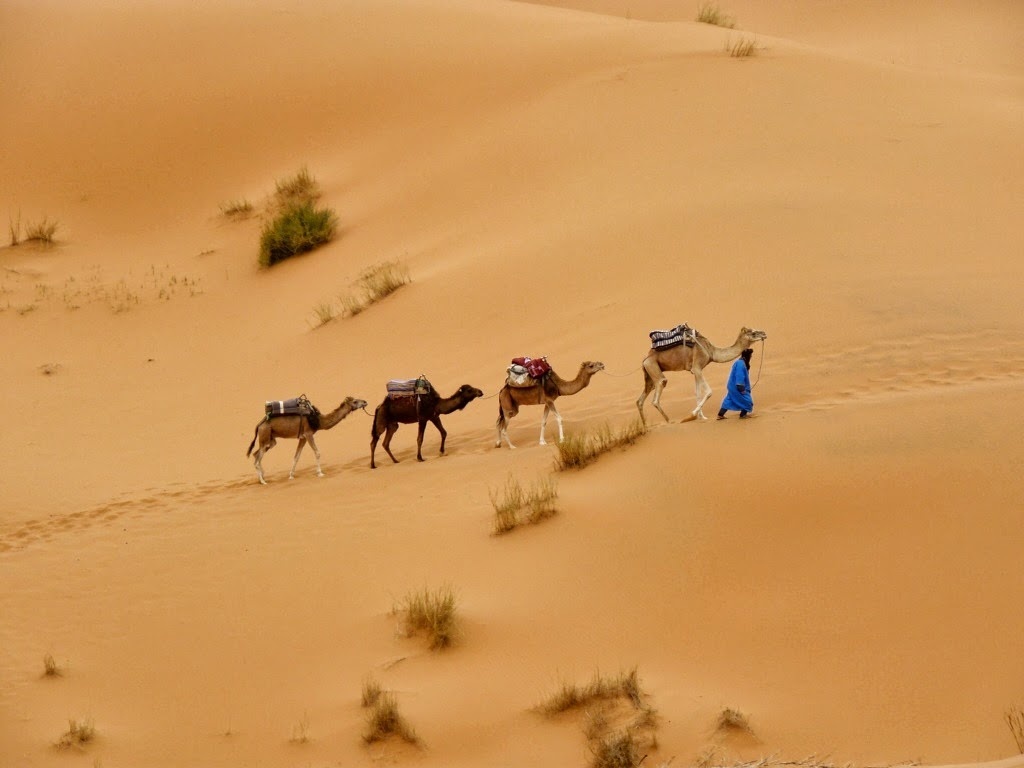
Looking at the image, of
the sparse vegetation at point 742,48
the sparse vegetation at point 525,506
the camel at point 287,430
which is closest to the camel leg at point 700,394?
the sparse vegetation at point 525,506

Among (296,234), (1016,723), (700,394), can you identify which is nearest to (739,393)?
(700,394)

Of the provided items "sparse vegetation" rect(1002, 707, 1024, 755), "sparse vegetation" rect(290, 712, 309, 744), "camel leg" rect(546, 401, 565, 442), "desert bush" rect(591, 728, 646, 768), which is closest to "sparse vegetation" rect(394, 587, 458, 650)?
"sparse vegetation" rect(290, 712, 309, 744)

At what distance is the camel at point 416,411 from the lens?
560 inches

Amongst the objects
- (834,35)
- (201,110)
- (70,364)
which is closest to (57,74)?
(201,110)

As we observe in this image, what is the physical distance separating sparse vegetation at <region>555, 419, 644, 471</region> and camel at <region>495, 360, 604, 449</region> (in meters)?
1.22

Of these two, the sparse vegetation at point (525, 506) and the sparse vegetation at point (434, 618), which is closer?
the sparse vegetation at point (434, 618)

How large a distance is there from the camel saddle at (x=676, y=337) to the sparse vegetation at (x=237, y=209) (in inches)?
539

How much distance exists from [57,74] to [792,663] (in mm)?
26479

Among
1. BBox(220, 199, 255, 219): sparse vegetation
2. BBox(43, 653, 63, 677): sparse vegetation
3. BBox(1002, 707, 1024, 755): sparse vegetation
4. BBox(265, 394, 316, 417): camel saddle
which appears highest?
BBox(220, 199, 255, 219): sparse vegetation

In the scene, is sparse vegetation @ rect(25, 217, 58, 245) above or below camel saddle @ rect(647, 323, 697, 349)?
above

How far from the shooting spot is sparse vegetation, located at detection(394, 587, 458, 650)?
32.6ft

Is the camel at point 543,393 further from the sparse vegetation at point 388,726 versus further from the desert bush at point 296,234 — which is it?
the desert bush at point 296,234

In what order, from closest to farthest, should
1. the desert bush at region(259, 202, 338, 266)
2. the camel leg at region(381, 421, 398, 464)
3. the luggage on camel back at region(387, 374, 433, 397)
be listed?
1. the luggage on camel back at region(387, 374, 433, 397)
2. the camel leg at region(381, 421, 398, 464)
3. the desert bush at region(259, 202, 338, 266)

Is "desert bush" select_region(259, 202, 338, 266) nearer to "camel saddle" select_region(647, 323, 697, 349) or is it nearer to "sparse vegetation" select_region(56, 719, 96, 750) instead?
"camel saddle" select_region(647, 323, 697, 349)
